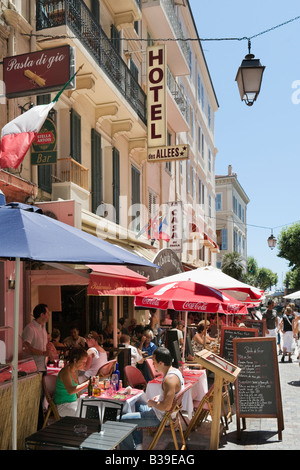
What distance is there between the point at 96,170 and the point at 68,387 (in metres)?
8.48

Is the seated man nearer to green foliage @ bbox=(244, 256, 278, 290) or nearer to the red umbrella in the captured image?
the red umbrella

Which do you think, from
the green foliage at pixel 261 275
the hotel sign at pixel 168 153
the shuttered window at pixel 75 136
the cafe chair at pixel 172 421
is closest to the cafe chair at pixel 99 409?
the cafe chair at pixel 172 421

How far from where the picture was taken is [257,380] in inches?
281

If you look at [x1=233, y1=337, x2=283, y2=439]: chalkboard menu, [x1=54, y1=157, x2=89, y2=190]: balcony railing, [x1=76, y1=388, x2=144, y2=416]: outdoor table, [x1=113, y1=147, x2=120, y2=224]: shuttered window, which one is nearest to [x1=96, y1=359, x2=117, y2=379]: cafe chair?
[x1=76, y1=388, x2=144, y2=416]: outdoor table

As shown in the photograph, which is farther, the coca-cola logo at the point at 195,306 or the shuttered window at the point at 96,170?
the shuttered window at the point at 96,170

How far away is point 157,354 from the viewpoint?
597 cm

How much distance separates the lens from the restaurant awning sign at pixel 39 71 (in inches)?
322

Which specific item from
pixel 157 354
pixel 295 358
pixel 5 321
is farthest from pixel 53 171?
pixel 295 358

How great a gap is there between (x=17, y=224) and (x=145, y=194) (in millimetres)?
14715

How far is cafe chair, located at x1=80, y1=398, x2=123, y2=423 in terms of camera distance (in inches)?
229

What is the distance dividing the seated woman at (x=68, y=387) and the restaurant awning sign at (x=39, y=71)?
4.61 meters

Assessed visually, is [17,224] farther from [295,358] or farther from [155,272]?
[295,358]

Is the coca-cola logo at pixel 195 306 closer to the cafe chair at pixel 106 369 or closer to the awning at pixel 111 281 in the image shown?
the awning at pixel 111 281

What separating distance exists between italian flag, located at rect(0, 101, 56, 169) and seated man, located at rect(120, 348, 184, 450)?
3.42 meters
